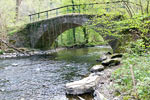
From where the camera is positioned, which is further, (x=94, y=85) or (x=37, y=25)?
(x=37, y=25)

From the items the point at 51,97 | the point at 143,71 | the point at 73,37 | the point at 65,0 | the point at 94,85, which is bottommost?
the point at 51,97

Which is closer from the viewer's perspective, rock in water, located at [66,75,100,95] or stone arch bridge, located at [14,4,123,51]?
rock in water, located at [66,75,100,95]

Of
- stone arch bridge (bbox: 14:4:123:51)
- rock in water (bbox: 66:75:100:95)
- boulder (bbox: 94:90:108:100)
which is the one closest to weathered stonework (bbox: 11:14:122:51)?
stone arch bridge (bbox: 14:4:123:51)

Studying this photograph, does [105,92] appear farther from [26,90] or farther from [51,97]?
[26,90]

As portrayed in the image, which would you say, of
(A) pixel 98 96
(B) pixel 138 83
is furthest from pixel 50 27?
(B) pixel 138 83

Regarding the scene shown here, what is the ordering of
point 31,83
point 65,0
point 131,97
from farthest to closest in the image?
point 65,0 < point 31,83 < point 131,97

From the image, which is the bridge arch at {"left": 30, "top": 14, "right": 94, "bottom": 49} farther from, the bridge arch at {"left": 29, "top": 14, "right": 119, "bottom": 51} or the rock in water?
the rock in water

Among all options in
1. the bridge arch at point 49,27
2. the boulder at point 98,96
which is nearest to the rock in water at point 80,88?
the boulder at point 98,96

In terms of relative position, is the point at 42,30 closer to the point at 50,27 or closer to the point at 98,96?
the point at 50,27

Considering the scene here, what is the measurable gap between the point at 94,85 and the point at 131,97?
4.17 feet

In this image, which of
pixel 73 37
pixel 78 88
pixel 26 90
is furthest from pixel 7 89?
pixel 73 37

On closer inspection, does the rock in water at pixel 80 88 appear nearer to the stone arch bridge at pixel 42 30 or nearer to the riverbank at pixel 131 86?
the riverbank at pixel 131 86

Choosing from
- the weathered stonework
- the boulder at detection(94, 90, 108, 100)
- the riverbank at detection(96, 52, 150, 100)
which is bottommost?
the boulder at detection(94, 90, 108, 100)

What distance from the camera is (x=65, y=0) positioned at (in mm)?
20297
